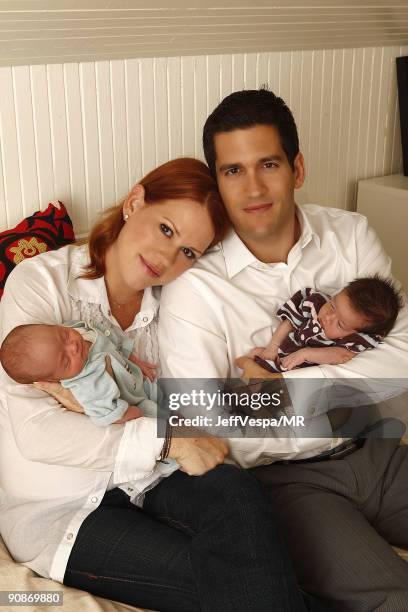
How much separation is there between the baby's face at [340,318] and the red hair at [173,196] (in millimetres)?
298

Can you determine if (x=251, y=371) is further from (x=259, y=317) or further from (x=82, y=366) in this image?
(x=82, y=366)

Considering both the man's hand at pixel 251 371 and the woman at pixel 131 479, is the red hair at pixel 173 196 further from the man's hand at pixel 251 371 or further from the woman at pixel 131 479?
the man's hand at pixel 251 371

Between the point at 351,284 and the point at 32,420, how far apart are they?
0.76m

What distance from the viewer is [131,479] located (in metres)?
1.46

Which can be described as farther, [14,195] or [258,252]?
[14,195]

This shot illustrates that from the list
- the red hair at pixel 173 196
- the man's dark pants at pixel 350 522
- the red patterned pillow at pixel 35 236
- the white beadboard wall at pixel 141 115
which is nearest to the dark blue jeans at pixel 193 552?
the man's dark pants at pixel 350 522

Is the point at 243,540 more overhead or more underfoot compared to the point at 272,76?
more underfoot

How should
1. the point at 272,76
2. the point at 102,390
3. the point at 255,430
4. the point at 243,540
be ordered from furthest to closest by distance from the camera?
the point at 272,76 < the point at 255,430 < the point at 102,390 < the point at 243,540

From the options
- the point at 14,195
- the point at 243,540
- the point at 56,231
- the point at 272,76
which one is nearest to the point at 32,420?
the point at 243,540

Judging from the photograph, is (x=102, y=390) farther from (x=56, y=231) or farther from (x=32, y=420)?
(x=56, y=231)

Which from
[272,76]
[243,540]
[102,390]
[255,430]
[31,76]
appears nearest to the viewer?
[243,540]

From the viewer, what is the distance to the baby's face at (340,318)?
161 cm

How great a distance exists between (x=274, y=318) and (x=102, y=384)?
1.54ft

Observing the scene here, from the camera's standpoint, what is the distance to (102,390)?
4.68 feet
